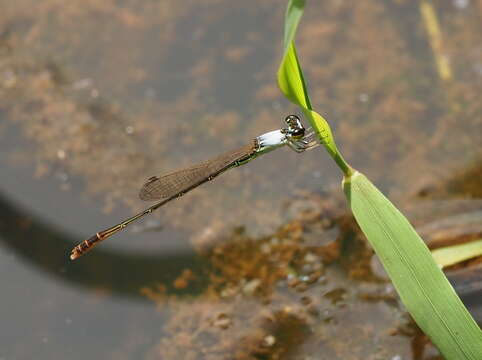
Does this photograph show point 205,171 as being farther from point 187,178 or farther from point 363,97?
point 363,97

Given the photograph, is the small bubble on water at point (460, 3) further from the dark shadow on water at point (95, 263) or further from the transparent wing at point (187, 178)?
the dark shadow on water at point (95, 263)

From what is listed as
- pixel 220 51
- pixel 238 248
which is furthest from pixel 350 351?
pixel 220 51

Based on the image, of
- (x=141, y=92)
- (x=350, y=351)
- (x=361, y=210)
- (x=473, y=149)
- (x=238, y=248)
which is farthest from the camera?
(x=141, y=92)

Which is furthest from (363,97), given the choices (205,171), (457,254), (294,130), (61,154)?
(61,154)

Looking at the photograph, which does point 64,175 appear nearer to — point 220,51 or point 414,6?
point 220,51

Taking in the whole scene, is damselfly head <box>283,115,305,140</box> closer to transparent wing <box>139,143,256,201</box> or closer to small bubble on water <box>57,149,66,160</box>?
transparent wing <box>139,143,256,201</box>
